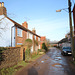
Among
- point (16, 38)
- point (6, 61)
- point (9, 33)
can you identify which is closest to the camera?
point (6, 61)

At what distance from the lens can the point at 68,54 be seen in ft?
63.8

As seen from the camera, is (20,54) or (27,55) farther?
(27,55)

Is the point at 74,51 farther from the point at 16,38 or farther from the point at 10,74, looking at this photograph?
the point at 16,38

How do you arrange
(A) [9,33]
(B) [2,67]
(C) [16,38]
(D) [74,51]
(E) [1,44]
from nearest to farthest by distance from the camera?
(B) [2,67] < (D) [74,51] < (E) [1,44] < (A) [9,33] < (C) [16,38]

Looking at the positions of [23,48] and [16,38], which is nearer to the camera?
[23,48]

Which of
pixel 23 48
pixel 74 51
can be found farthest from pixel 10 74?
pixel 74 51

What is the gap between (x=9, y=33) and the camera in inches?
600

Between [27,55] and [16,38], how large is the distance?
434cm

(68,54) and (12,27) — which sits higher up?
(12,27)

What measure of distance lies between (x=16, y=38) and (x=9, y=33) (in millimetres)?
1618

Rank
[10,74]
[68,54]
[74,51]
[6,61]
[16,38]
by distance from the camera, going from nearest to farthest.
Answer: [10,74], [6,61], [74,51], [16,38], [68,54]

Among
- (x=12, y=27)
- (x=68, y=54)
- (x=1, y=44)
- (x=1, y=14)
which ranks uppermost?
(x=1, y=14)

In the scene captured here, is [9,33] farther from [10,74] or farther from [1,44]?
[10,74]

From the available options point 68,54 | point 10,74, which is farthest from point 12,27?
point 68,54
